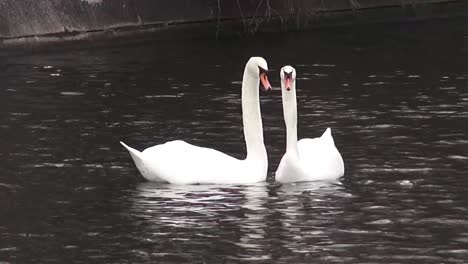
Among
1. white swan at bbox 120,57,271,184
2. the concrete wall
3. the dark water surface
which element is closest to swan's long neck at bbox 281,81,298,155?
white swan at bbox 120,57,271,184

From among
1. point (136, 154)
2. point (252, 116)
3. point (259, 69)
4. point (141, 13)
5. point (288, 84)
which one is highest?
point (141, 13)

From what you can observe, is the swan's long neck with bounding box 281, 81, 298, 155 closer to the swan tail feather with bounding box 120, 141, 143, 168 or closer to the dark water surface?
the dark water surface

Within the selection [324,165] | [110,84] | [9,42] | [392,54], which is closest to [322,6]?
[392,54]

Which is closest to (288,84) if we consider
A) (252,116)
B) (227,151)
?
(252,116)

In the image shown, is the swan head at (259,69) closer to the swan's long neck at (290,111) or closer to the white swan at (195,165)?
the white swan at (195,165)

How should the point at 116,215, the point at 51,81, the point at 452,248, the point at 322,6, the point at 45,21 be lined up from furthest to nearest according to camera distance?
1. the point at 322,6
2. the point at 45,21
3. the point at 51,81
4. the point at 116,215
5. the point at 452,248

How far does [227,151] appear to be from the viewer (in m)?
18.7

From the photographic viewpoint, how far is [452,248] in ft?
43.6

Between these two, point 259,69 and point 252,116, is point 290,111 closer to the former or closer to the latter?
point 252,116

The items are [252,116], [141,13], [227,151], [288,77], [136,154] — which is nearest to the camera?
[136,154]

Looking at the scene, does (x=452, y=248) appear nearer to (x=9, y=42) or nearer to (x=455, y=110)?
(x=455, y=110)

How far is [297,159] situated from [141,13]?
18639 mm

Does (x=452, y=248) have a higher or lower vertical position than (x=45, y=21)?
lower

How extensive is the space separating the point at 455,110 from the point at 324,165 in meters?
5.46
